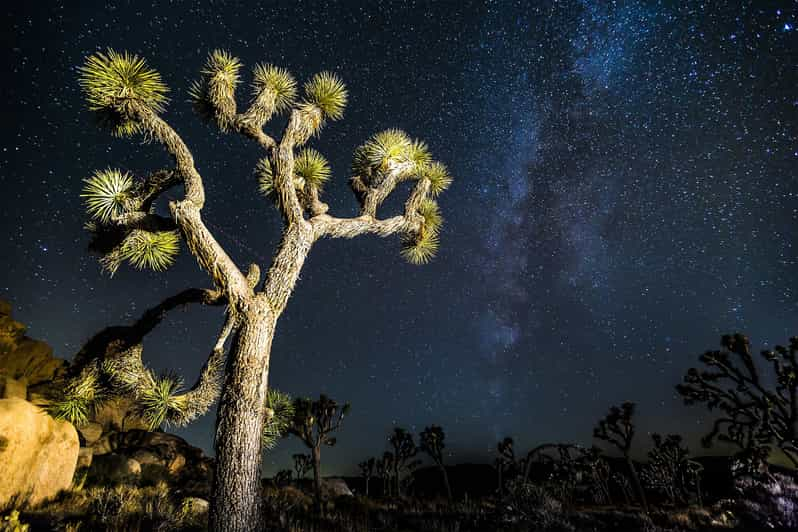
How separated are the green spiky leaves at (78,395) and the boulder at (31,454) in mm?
1284

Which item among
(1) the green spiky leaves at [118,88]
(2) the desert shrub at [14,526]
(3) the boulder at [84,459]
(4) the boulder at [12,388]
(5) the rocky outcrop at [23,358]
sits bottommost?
(2) the desert shrub at [14,526]

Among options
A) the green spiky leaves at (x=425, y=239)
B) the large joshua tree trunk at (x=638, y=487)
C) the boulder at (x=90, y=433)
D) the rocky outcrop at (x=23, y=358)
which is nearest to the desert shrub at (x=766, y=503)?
the large joshua tree trunk at (x=638, y=487)

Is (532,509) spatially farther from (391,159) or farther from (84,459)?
(84,459)

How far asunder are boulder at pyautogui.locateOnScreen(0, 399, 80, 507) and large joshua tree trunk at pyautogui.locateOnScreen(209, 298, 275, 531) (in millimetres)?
4296

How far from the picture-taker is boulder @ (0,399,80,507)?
18.9 ft

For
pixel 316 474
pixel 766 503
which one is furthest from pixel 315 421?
pixel 766 503

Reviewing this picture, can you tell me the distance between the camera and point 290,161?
21.0 feet

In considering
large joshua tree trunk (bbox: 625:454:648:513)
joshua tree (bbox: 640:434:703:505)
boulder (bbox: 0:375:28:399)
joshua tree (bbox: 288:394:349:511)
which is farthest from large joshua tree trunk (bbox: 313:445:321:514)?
joshua tree (bbox: 640:434:703:505)

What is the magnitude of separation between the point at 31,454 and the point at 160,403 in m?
3.78

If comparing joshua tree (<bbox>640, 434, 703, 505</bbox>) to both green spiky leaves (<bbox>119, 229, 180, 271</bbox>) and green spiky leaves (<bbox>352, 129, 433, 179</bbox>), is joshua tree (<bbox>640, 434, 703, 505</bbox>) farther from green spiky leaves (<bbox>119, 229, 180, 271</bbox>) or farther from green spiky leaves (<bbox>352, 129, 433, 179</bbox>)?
green spiky leaves (<bbox>119, 229, 180, 271</bbox>)

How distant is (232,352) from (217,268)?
123 centimetres

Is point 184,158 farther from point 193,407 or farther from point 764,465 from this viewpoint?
point 764,465

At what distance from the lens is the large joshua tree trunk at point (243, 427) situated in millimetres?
4191

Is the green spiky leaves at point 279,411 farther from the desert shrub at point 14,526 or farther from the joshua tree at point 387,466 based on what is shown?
the joshua tree at point 387,466
